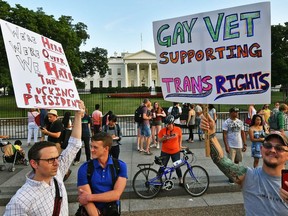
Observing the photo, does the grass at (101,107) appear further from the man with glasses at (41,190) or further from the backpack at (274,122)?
the man with glasses at (41,190)

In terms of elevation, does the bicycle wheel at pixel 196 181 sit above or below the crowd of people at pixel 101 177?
below

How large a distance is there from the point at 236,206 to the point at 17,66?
4.44m

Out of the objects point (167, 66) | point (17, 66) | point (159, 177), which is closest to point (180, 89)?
point (167, 66)

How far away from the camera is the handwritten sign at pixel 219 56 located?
314 cm

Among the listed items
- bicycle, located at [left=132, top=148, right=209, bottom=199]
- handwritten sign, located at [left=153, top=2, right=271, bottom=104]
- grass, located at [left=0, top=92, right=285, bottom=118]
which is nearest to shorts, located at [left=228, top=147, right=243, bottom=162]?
bicycle, located at [left=132, top=148, right=209, bottom=199]

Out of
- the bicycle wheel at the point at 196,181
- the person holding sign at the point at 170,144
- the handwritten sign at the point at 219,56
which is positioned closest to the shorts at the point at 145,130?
the person holding sign at the point at 170,144

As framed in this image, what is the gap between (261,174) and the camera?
2193 mm

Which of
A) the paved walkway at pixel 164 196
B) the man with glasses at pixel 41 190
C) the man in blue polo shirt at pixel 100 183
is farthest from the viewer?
the paved walkway at pixel 164 196

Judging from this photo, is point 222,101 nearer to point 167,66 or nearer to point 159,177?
point 167,66

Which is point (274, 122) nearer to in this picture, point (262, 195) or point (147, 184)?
point (147, 184)

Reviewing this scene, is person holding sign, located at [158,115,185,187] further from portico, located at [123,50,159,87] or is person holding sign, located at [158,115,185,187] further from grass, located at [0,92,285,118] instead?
portico, located at [123,50,159,87]

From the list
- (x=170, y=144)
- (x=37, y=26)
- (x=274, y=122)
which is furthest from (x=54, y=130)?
(x=37, y=26)

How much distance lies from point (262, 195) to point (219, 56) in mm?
1758

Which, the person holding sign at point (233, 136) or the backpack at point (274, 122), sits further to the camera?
the backpack at point (274, 122)
